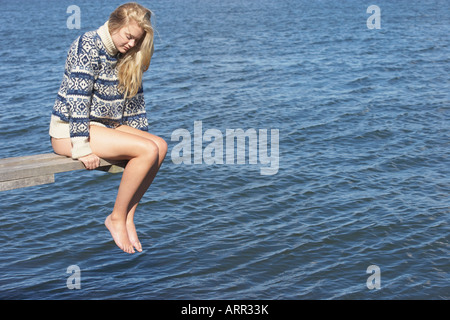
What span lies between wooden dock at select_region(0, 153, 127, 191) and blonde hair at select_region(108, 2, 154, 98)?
671 mm

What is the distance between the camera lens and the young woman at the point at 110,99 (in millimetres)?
4949

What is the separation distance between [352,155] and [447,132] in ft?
8.97

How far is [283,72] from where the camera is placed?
20.4 meters

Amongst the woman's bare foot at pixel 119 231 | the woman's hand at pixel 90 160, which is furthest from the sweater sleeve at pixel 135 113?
the woman's bare foot at pixel 119 231

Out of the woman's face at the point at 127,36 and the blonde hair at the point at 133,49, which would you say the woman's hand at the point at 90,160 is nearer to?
the blonde hair at the point at 133,49

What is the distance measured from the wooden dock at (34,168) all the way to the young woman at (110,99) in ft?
0.30

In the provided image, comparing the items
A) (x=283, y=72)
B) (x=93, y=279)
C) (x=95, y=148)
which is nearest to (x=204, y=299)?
(x=93, y=279)

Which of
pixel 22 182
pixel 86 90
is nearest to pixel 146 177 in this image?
pixel 86 90

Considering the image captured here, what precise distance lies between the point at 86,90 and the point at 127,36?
0.54 m

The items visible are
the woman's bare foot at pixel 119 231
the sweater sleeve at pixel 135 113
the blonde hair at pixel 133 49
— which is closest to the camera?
the blonde hair at pixel 133 49
